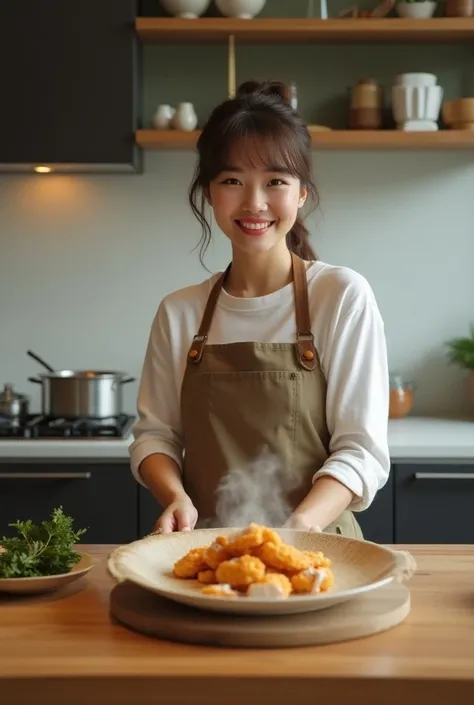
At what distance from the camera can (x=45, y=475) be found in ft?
9.25

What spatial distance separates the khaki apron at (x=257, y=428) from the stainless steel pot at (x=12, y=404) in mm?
1215

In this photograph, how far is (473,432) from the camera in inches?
119

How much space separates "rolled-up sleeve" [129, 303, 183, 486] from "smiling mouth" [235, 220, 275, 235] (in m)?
0.27

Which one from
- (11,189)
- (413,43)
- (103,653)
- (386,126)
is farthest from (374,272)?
(103,653)

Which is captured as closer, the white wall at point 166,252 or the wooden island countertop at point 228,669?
the wooden island countertop at point 228,669

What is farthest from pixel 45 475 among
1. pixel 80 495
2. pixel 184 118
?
pixel 184 118

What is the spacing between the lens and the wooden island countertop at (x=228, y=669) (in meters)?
1.10

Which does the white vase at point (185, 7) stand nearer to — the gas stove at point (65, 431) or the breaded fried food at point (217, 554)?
the gas stove at point (65, 431)

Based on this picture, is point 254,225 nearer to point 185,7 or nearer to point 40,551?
point 40,551

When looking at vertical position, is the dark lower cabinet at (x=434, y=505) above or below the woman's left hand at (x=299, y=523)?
below

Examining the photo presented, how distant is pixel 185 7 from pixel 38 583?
86.4 inches

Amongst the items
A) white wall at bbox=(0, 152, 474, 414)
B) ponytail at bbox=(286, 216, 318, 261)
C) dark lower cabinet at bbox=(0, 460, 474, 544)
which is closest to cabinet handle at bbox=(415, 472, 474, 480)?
dark lower cabinet at bbox=(0, 460, 474, 544)

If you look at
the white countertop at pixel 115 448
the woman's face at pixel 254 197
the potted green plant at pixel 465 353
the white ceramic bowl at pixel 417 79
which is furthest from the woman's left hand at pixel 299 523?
the white ceramic bowl at pixel 417 79

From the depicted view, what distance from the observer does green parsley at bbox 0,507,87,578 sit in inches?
55.8
